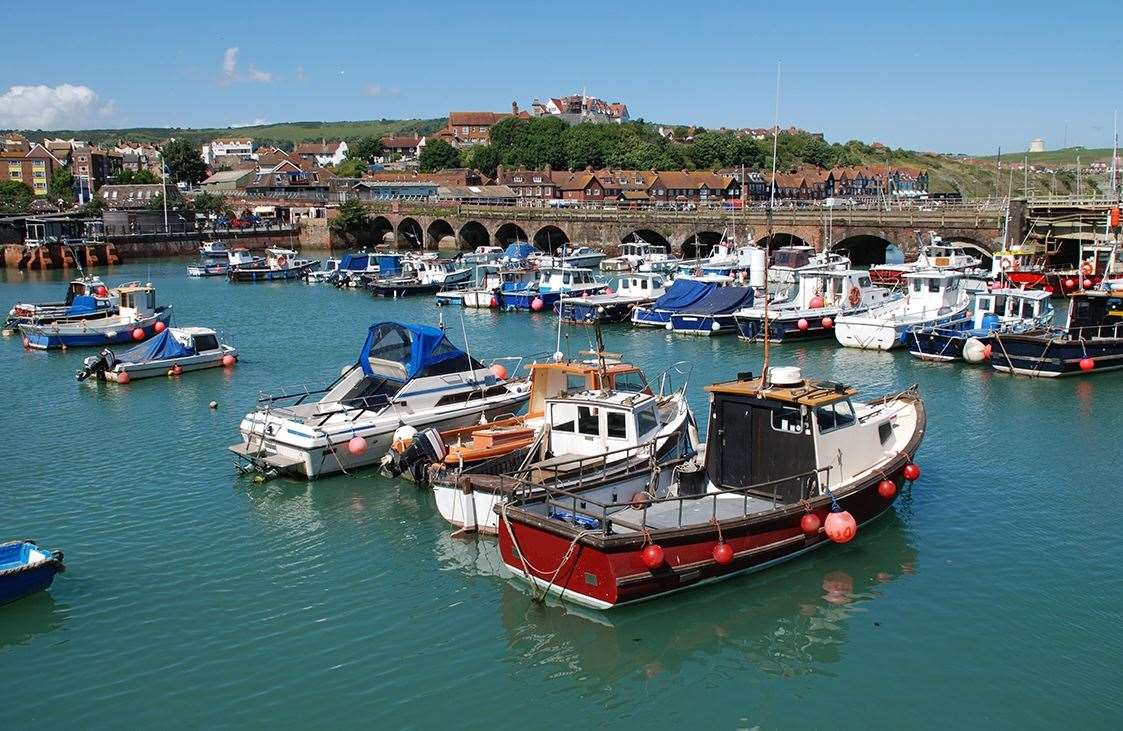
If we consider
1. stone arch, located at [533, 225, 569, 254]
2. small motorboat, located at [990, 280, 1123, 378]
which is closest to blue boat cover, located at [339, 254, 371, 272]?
stone arch, located at [533, 225, 569, 254]

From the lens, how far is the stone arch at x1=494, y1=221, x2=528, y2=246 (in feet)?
328

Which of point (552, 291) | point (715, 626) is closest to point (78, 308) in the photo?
point (552, 291)

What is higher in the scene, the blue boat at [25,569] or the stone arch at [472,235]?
the stone arch at [472,235]

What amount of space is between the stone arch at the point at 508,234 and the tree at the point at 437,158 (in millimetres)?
68415

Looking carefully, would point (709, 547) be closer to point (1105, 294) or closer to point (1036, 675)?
point (1036, 675)

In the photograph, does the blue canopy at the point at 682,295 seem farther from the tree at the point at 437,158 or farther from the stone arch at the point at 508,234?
the tree at the point at 437,158

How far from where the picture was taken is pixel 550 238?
324ft

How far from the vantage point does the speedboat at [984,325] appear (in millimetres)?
37719

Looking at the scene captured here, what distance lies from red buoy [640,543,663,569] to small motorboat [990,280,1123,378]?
24.6m

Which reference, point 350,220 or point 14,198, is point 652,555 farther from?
point 14,198

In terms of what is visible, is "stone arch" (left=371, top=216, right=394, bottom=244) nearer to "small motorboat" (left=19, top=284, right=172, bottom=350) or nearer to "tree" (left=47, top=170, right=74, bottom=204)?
"tree" (left=47, top=170, right=74, bottom=204)

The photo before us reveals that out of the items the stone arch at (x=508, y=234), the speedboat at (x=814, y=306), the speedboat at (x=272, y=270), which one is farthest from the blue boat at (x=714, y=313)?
the stone arch at (x=508, y=234)

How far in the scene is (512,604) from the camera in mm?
17062

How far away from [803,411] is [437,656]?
7.94m
